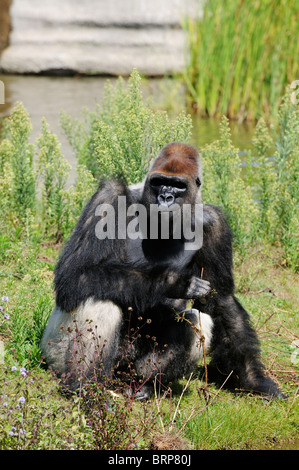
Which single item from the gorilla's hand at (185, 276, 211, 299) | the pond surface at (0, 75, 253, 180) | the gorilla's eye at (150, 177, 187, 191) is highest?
the pond surface at (0, 75, 253, 180)

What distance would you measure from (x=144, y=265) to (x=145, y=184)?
0.54m

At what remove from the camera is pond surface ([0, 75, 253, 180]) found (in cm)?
1048

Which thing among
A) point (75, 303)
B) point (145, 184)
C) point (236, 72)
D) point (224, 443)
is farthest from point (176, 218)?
point (236, 72)

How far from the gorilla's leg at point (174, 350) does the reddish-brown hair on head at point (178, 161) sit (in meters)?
0.92

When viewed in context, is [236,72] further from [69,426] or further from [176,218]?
[69,426]

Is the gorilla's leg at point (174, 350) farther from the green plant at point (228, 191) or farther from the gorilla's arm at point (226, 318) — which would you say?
the green plant at point (228, 191)

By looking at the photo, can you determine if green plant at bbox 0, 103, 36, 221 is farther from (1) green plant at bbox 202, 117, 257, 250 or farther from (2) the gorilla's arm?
(2) the gorilla's arm

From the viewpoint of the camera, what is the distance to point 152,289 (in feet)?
14.1

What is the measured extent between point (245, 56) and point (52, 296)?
22.2ft

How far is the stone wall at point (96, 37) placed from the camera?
13047mm

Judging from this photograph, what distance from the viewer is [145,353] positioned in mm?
4668

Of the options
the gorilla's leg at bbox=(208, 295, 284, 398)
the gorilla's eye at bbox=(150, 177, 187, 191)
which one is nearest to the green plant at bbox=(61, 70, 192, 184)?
the gorilla's eye at bbox=(150, 177, 187, 191)

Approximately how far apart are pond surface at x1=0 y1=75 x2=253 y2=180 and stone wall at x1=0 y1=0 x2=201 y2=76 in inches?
10.6

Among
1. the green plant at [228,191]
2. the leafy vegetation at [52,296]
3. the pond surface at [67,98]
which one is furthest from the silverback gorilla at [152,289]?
the pond surface at [67,98]
